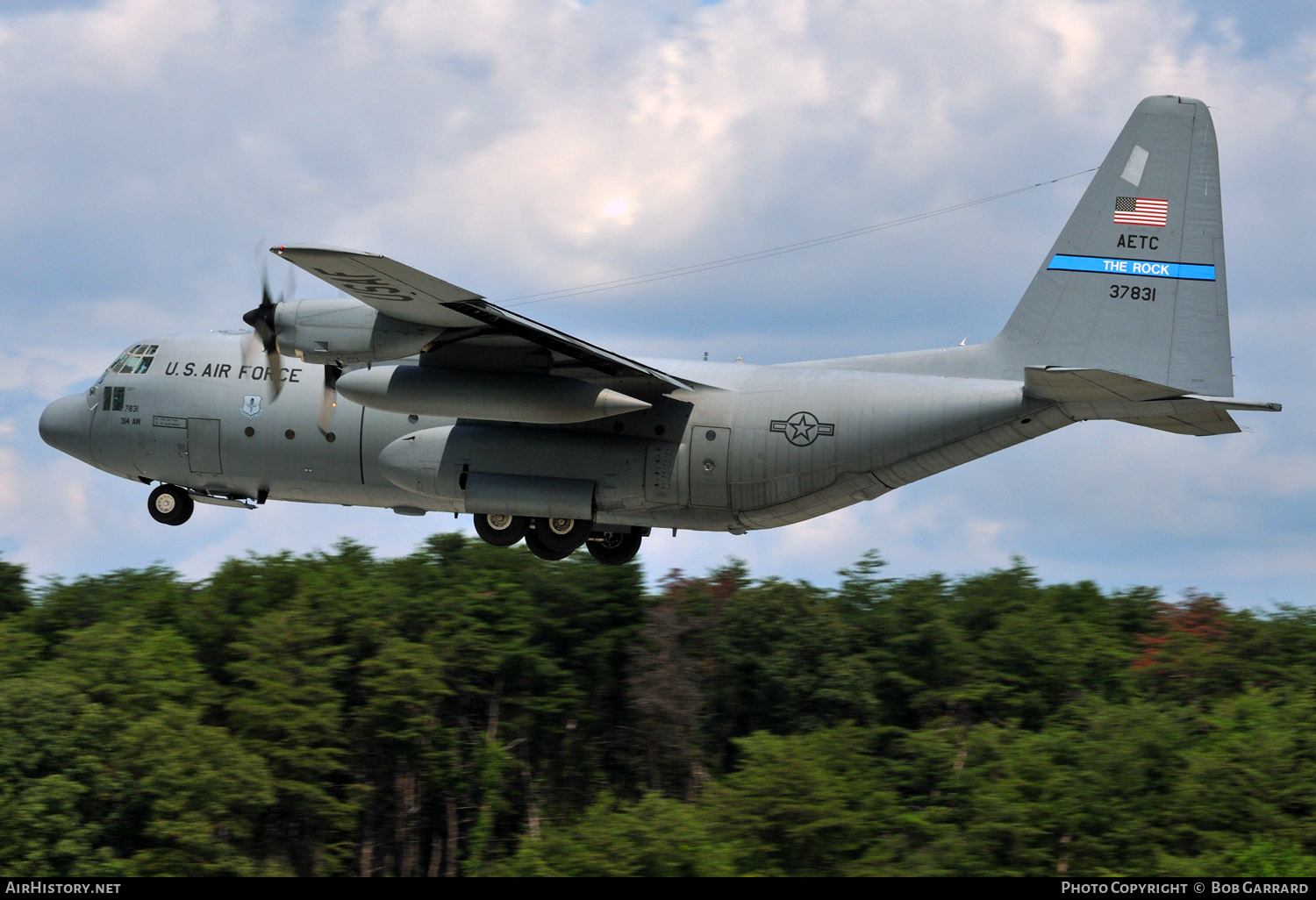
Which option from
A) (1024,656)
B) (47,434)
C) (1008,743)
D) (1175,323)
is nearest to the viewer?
(1175,323)

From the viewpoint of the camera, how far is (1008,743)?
35562mm

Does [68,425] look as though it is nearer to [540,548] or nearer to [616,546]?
[540,548]

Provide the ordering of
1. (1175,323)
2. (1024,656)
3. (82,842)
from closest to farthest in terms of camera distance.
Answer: (1175,323), (82,842), (1024,656)

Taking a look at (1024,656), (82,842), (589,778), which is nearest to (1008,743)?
(1024,656)

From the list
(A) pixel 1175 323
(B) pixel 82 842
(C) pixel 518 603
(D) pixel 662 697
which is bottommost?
(B) pixel 82 842

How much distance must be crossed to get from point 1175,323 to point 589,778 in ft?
92.3

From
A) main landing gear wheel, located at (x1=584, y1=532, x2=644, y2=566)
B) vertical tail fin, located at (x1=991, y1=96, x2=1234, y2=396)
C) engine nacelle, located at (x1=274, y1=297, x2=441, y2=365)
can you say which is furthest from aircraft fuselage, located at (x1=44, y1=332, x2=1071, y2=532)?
engine nacelle, located at (x1=274, y1=297, x2=441, y2=365)

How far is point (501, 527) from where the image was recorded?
73.0ft

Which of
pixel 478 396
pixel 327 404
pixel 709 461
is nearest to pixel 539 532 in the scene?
pixel 478 396

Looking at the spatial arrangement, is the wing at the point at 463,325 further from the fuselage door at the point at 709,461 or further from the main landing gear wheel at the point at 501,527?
the main landing gear wheel at the point at 501,527

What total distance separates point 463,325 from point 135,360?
728cm

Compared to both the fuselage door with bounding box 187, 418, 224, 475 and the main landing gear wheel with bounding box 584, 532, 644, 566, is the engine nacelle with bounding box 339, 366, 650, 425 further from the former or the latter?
the main landing gear wheel with bounding box 584, 532, 644, 566

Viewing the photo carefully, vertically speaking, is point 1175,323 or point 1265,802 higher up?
point 1175,323

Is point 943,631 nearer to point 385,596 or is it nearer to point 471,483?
point 385,596
